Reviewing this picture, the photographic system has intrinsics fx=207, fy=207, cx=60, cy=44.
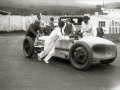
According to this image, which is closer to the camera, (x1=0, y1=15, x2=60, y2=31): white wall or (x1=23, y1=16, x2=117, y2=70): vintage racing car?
(x1=23, y1=16, x2=117, y2=70): vintage racing car

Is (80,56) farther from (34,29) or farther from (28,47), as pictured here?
(34,29)

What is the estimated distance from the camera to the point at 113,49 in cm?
723

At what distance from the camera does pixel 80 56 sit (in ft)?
22.5

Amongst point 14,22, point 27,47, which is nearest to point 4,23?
point 14,22

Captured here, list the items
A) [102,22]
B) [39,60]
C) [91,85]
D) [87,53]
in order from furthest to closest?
1. [102,22]
2. [39,60]
3. [87,53]
4. [91,85]

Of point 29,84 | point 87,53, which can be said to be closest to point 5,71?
point 29,84

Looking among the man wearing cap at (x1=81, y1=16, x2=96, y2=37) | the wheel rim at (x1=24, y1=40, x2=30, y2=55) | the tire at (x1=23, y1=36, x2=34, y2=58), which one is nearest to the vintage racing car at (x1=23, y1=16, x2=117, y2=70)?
the man wearing cap at (x1=81, y1=16, x2=96, y2=37)

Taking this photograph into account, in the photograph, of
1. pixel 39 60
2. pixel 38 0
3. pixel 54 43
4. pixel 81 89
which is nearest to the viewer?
pixel 81 89

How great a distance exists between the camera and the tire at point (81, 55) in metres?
6.50

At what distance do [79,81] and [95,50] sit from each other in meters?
1.51

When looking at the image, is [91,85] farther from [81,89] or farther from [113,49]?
[113,49]

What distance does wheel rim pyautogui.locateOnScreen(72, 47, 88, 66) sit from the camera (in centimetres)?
674

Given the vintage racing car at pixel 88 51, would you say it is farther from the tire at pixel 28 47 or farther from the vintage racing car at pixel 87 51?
the tire at pixel 28 47

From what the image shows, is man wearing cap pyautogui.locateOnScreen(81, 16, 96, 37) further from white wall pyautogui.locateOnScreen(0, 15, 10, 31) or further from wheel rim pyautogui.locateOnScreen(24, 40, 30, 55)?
white wall pyautogui.locateOnScreen(0, 15, 10, 31)
